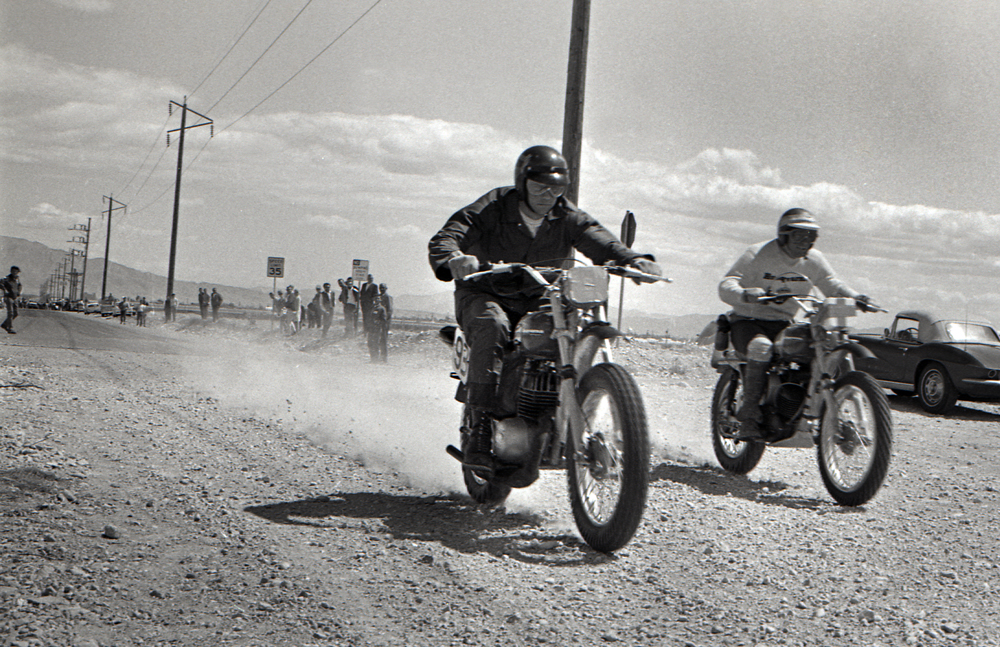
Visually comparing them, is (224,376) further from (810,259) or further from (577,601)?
(577,601)

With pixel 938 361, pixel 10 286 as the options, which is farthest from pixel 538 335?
pixel 10 286

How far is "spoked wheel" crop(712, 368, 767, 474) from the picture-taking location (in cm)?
633

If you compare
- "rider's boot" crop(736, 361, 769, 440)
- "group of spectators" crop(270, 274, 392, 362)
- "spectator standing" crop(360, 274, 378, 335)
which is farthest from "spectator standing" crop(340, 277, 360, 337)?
"rider's boot" crop(736, 361, 769, 440)

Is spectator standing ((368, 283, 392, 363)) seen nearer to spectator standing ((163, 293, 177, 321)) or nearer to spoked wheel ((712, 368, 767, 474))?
spoked wheel ((712, 368, 767, 474))

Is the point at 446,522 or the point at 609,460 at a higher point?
the point at 609,460

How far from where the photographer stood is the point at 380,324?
746 inches

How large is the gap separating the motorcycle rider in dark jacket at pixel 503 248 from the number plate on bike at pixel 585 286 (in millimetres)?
458

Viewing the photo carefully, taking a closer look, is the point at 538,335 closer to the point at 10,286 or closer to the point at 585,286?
the point at 585,286

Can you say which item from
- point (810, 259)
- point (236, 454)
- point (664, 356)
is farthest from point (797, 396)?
point (664, 356)

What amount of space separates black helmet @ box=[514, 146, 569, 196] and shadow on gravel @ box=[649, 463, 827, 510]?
2379 millimetres

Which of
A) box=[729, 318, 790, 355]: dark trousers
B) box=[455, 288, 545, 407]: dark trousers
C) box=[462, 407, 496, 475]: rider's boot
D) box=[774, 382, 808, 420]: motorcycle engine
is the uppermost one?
box=[729, 318, 790, 355]: dark trousers

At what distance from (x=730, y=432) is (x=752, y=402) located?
38 cm

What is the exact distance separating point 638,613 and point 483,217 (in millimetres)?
2305

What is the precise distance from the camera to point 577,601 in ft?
10.8
